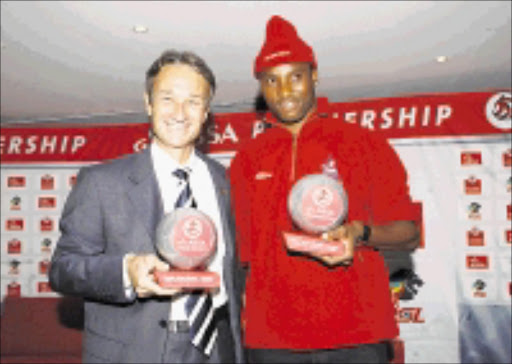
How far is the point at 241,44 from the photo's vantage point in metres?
4.43

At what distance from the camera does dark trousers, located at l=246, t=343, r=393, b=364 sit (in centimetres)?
190

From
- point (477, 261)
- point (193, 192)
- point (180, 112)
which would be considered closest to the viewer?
point (180, 112)

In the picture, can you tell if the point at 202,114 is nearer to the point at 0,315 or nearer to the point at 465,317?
the point at 465,317

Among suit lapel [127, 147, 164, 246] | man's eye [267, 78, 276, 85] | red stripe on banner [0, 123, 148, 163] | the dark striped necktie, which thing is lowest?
the dark striped necktie

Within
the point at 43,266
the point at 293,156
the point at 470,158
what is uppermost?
the point at 470,158

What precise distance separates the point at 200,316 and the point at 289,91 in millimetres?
935

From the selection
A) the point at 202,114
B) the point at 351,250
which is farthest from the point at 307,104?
the point at 351,250

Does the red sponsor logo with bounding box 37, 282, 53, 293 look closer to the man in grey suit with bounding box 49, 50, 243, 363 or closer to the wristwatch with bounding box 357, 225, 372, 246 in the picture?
the man in grey suit with bounding box 49, 50, 243, 363

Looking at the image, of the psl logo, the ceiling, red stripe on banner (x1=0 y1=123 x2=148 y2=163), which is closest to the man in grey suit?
the ceiling

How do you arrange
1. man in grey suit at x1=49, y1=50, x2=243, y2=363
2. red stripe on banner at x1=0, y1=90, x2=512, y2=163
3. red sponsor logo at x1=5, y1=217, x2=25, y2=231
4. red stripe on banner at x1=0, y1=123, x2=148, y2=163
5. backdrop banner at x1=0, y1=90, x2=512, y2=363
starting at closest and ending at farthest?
man in grey suit at x1=49, y1=50, x2=243, y2=363, backdrop banner at x1=0, y1=90, x2=512, y2=363, red stripe on banner at x1=0, y1=90, x2=512, y2=163, red stripe on banner at x1=0, y1=123, x2=148, y2=163, red sponsor logo at x1=5, y1=217, x2=25, y2=231

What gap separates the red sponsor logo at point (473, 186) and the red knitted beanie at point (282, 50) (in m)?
3.89

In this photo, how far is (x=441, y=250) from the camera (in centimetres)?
557

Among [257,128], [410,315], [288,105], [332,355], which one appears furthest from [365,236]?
[257,128]

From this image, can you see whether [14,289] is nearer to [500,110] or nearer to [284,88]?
[284,88]
